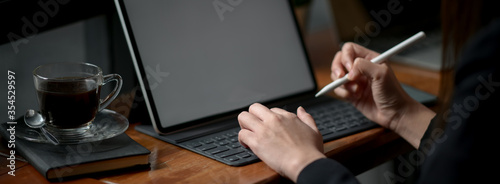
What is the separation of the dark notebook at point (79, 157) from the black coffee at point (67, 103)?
0.15 ft

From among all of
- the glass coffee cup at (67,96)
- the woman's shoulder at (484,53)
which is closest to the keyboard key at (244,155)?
the glass coffee cup at (67,96)

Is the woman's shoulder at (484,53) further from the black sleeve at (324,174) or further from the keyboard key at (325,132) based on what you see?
the keyboard key at (325,132)

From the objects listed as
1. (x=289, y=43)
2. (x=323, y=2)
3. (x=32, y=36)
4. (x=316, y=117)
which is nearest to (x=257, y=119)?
(x=316, y=117)

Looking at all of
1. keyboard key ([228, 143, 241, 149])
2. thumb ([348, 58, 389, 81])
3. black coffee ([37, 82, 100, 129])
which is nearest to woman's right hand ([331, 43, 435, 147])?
thumb ([348, 58, 389, 81])

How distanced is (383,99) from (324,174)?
0.33 metres

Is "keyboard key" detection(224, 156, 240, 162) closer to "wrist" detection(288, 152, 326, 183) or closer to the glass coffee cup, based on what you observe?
"wrist" detection(288, 152, 326, 183)

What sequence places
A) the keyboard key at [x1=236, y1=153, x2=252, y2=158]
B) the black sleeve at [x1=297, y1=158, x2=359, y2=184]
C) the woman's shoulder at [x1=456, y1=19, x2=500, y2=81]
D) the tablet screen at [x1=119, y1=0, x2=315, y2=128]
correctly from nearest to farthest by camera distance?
the woman's shoulder at [x1=456, y1=19, x2=500, y2=81] → the black sleeve at [x1=297, y1=158, x2=359, y2=184] → the keyboard key at [x1=236, y1=153, x2=252, y2=158] → the tablet screen at [x1=119, y1=0, x2=315, y2=128]

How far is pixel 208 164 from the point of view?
33.0 inches

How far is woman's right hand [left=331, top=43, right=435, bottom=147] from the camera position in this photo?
1.01 meters

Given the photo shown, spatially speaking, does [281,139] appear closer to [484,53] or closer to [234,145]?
[234,145]

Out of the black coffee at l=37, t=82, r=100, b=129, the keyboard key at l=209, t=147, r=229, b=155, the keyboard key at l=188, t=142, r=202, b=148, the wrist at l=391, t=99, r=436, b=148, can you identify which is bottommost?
the wrist at l=391, t=99, r=436, b=148

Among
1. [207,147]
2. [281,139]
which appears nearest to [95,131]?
[207,147]

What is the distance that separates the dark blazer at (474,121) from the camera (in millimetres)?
622

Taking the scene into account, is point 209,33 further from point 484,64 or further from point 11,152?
point 484,64
